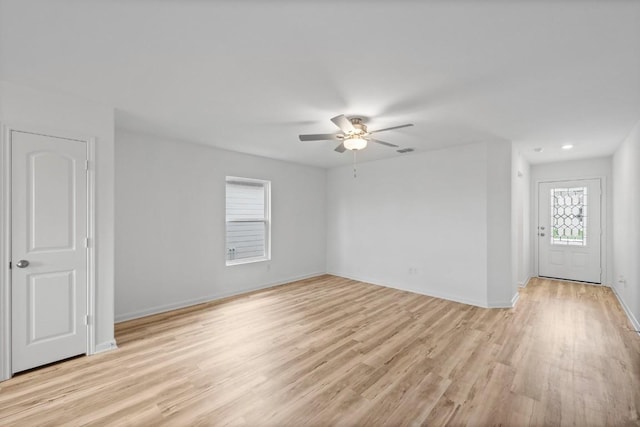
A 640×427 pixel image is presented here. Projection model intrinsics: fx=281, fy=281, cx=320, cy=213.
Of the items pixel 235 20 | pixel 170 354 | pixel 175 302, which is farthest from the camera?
pixel 175 302

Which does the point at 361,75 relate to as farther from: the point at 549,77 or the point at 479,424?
the point at 479,424

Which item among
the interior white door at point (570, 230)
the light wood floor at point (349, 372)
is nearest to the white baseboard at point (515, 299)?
the light wood floor at point (349, 372)

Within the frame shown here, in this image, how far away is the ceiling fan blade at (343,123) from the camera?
2721 millimetres

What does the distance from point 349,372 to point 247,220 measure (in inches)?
137

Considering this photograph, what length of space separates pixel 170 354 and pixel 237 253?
2433 mm

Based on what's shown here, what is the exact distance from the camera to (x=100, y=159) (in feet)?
9.55

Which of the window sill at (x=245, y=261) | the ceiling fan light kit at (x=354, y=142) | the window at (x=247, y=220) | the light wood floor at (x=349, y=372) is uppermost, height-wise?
the ceiling fan light kit at (x=354, y=142)

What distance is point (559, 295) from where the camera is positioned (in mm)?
4891

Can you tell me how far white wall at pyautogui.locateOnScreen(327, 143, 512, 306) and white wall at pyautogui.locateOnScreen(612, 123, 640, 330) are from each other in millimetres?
1298

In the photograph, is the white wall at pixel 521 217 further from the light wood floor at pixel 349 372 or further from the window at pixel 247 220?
the window at pixel 247 220

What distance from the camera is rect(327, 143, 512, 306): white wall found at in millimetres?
4316

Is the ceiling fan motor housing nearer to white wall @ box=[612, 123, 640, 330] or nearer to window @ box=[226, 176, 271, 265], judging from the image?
window @ box=[226, 176, 271, 265]

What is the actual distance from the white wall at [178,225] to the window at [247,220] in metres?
→ 0.14

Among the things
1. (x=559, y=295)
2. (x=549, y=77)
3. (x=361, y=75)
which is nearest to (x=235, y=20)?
(x=361, y=75)
